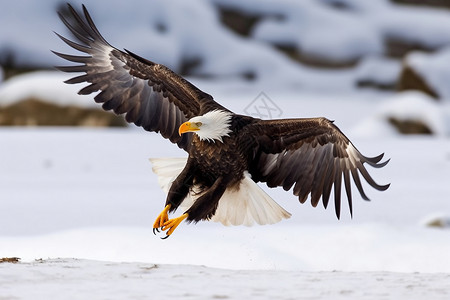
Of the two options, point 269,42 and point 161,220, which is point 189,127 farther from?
point 269,42

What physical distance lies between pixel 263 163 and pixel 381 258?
2.37ft

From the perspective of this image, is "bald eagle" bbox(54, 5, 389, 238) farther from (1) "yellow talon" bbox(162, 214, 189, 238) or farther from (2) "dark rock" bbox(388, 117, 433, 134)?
(2) "dark rock" bbox(388, 117, 433, 134)

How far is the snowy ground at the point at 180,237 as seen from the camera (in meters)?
2.88

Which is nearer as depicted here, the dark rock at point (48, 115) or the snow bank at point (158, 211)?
the snow bank at point (158, 211)

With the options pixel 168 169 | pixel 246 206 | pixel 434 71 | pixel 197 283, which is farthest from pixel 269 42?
pixel 197 283

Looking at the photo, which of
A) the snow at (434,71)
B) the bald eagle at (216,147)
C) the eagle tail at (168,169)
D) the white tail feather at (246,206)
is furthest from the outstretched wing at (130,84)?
the snow at (434,71)

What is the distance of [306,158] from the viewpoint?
168 inches

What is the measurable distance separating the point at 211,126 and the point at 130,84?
840 mm

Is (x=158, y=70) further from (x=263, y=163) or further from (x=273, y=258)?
(x=273, y=258)

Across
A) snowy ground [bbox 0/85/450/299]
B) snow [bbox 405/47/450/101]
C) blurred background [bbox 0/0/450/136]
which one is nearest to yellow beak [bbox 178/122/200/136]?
snowy ground [bbox 0/85/450/299]

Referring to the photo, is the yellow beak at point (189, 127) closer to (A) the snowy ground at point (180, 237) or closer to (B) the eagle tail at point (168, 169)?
(B) the eagle tail at point (168, 169)

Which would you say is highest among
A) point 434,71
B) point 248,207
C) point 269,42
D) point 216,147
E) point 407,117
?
point 269,42

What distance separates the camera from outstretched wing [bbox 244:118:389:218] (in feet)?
13.6

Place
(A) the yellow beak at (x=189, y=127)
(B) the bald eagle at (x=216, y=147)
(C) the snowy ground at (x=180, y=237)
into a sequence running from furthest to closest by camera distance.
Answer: (B) the bald eagle at (x=216, y=147)
(A) the yellow beak at (x=189, y=127)
(C) the snowy ground at (x=180, y=237)
